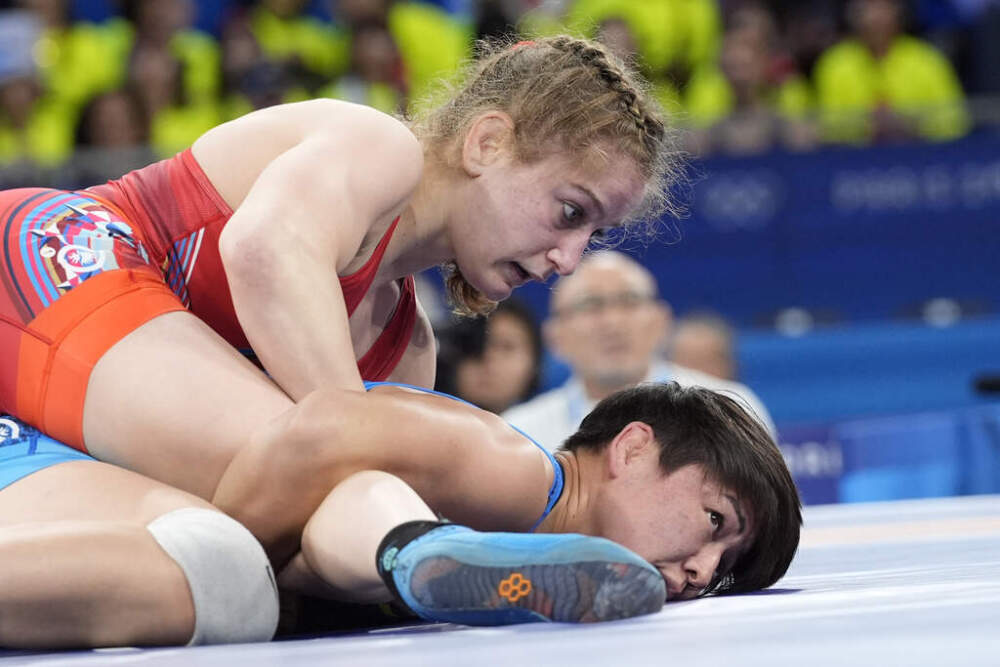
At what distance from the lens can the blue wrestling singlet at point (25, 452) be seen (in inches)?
72.7

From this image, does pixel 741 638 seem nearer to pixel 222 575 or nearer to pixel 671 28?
pixel 222 575

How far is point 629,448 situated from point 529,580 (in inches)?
23.3

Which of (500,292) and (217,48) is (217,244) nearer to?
(500,292)

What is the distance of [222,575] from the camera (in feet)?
5.32

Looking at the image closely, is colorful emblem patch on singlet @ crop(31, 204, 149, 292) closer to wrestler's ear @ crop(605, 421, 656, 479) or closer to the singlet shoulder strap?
the singlet shoulder strap

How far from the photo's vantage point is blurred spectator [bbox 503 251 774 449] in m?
4.32

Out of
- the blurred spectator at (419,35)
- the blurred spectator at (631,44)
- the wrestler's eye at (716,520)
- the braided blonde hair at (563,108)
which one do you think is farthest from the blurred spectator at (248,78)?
the wrestler's eye at (716,520)

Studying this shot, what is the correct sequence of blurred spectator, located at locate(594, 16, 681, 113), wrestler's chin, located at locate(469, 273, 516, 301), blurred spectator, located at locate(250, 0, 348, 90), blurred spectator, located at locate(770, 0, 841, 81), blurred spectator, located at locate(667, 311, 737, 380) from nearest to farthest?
wrestler's chin, located at locate(469, 273, 516, 301), blurred spectator, located at locate(667, 311, 737, 380), blurred spectator, located at locate(594, 16, 681, 113), blurred spectator, located at locate(250, 0, 348, 90), blurred spectator, located at locate(770, 0, 841, 81)

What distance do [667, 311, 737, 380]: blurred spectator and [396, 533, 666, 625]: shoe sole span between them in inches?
130

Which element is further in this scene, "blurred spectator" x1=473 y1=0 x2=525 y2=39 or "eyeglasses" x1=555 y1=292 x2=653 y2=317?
"blurred spectator" x1=473 y1=0 x2=525 y2=39

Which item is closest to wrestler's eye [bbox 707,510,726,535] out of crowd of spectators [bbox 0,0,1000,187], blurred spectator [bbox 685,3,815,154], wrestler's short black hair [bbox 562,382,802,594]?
wrestler's short black hair [bbox 562,382,802,594]

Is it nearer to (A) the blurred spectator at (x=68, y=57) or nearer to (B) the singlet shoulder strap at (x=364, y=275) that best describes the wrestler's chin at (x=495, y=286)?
(B) the singlet shoulder strap at (x=364, y=275)

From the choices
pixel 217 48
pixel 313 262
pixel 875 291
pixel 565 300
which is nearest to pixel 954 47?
pixel 875 291

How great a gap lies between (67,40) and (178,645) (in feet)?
18.2
